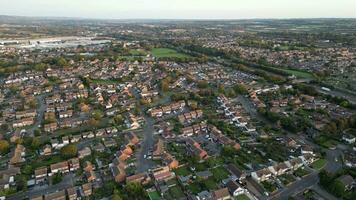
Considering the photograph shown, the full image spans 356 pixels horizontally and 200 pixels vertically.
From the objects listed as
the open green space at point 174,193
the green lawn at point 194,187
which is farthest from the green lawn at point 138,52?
the open green space at point 174,193

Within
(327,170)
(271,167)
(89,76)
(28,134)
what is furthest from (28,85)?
(327,170)

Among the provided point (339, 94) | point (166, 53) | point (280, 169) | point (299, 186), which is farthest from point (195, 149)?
point (166, 53)

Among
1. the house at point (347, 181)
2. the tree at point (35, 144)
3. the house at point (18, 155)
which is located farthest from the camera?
the tree at point (35, 144)

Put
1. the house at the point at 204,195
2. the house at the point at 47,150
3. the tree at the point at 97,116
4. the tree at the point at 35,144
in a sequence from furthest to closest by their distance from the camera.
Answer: the tree at the point at 97,116 → the tree at the point at 35,144 → the house at the point at 47,150 → the house at the point at 204,195

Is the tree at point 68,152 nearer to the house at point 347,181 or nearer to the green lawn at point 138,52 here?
the house at point 347,181

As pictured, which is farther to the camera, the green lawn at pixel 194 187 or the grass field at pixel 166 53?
the grass field at pixel 166 53

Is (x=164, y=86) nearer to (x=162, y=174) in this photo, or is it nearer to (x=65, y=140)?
(x=65, y=140)

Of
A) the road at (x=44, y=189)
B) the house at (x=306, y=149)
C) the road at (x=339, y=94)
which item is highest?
the road at (x=339, y=94)
